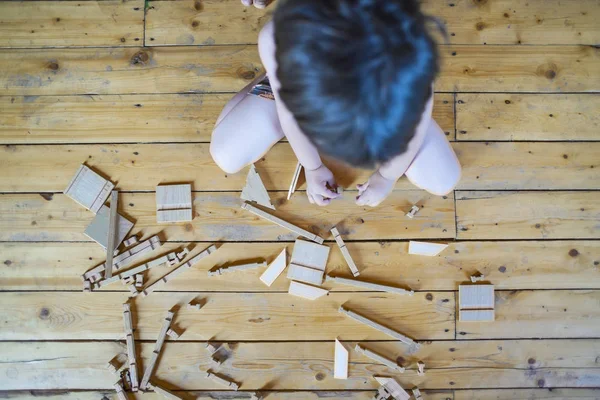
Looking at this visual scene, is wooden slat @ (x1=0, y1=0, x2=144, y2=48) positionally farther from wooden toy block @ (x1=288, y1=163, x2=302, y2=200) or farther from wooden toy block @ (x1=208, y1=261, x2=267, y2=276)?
wooden toy block @ (x1=208, y1=261, x2=267, y2=276)

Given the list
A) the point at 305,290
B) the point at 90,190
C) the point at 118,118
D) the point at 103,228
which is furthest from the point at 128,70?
the point at 305,290

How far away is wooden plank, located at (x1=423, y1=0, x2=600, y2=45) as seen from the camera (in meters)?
1.37

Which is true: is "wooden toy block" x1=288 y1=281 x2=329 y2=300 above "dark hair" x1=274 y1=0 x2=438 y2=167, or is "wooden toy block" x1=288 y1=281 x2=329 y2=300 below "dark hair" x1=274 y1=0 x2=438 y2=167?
below

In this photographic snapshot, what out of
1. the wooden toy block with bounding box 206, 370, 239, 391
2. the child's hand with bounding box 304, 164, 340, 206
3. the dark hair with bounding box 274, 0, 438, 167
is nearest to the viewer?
the dark hair with bounding box 274, 0, 438, 167

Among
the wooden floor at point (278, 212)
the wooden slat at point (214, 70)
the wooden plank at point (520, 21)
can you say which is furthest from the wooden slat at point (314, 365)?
the wooden plank at point (520, 21)

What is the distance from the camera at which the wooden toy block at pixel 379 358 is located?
1285 mm

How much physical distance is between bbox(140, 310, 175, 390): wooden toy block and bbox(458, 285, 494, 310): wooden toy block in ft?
2.79

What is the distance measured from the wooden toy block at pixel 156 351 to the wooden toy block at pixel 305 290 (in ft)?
1.20

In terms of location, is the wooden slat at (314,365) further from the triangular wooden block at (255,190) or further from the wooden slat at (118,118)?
the wooden slat at (118,118)

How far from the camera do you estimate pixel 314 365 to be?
1.31 m

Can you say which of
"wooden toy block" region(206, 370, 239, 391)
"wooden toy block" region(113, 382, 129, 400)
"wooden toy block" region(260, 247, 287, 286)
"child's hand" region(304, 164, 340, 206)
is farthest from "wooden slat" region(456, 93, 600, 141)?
"wooden toy block" region(113, 382, 129, 400)

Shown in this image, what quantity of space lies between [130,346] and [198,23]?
3.25 ft

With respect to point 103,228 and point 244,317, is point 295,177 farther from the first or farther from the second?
point 103,228

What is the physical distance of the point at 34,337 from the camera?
133 cm
